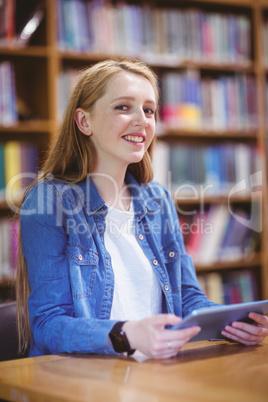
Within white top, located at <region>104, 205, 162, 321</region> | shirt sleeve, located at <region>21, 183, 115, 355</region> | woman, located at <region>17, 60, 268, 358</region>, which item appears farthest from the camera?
white top, located at <region>104, 205, 162, 321</region>

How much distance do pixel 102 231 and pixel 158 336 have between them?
468 mm

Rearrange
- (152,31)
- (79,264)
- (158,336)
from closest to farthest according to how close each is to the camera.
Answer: (158,336)
(79,264)
(152,31)

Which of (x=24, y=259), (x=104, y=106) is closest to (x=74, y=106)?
(x=104, y=106)

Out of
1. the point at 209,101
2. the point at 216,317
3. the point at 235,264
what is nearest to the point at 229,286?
the point at 235,264

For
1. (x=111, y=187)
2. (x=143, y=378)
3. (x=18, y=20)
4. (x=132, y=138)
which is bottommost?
(x=143, y=378)

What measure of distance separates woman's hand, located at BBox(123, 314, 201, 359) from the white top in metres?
0.33

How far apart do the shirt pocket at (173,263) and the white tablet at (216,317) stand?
1.00 ft

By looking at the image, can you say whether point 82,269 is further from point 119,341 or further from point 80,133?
point 80,133

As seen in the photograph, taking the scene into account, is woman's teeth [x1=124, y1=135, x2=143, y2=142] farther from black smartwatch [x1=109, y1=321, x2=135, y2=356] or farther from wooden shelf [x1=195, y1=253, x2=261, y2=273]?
wooden shelf [x1=195, y1=253, x2=261, y2=273]

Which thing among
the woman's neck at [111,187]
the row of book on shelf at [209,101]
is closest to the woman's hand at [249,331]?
the woman's neck at [111,187]

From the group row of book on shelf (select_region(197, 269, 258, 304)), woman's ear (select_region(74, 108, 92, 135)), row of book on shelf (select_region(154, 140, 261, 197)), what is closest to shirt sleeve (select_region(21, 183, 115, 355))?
woman's ear (select_region(74, 108, 92, 135))

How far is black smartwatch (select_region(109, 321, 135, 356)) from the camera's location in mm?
1022

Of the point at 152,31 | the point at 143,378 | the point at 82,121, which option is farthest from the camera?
the point at 152,31

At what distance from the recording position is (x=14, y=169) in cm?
251
